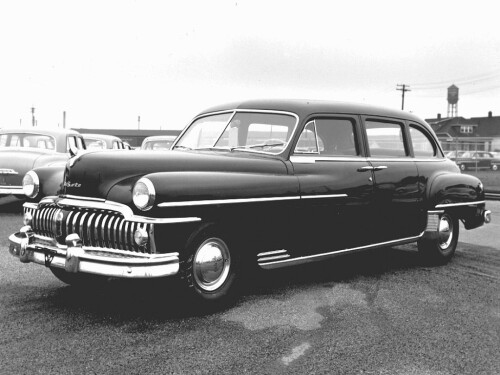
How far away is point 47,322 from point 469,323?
297 cm

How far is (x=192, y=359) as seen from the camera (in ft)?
10.6

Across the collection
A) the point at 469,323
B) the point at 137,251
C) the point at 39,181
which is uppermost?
the point at 39,181

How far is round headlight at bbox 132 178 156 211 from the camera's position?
12.1 feet

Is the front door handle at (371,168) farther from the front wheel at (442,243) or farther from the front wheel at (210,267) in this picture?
the front wheel at (210,267)

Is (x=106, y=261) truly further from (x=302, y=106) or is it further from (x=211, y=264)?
(x=302, y=106)

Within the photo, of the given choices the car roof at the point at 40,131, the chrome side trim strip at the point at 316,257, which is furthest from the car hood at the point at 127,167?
the car roof at the point at 40,131

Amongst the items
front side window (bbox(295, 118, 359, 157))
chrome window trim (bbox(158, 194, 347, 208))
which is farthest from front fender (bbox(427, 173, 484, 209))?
chrome window trim (bbox(158, 194, 347, 208))

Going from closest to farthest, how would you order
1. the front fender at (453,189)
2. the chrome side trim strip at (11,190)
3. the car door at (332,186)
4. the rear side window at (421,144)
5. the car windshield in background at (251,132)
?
the car door at (332,186) < the car windshield in background at (251,132) < the front fender at (453,189) < the rear side window at (421,144) < the chrome side trim strip at (11,190)

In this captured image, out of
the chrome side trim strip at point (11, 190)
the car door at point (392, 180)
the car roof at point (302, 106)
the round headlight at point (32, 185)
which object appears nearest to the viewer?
the round headlight at point (32, 185)

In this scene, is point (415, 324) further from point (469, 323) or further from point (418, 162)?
point (418, 162)

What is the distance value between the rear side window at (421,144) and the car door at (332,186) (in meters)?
1.05

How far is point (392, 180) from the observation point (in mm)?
5523

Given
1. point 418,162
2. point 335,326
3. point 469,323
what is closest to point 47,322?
point 335,326

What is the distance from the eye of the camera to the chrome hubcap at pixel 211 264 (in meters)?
4.04
